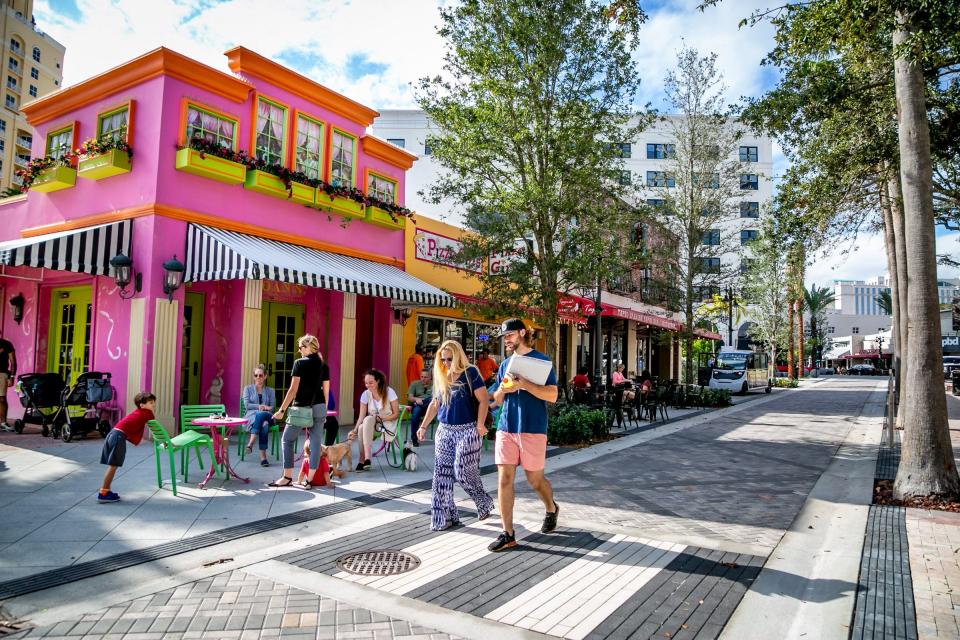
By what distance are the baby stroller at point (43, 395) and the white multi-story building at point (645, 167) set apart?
23.2ft

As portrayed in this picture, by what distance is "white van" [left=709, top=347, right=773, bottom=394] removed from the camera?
28.4 m

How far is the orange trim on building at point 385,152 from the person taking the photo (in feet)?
44.4

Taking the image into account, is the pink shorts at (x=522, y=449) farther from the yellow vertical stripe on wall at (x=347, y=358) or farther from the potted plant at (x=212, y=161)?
the yellow vertical stripe on wall at (x=347, y=358)

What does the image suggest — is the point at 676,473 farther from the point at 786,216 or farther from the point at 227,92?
the point at 227,92

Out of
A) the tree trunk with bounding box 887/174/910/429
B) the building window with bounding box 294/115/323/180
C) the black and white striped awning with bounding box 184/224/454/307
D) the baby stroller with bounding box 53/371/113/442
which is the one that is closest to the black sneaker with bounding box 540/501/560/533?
the black and white striped awning with bounding box 184/224/454/307

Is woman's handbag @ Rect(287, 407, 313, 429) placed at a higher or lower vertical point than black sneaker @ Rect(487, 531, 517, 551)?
higher

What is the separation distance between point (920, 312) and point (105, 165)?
11873mm

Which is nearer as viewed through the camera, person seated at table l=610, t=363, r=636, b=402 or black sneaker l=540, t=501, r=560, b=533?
black sneaker l=540, t=501, r=560, b=533

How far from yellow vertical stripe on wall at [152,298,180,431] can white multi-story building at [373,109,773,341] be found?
16.3ft

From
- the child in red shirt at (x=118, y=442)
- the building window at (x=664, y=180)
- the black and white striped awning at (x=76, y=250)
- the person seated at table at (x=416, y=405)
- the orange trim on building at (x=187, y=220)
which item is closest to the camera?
the child in red shirt at (x=118, y=442)

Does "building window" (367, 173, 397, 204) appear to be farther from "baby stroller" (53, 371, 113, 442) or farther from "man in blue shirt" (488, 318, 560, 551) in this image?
"man in blue shirt" (488, 318, 560, 551)

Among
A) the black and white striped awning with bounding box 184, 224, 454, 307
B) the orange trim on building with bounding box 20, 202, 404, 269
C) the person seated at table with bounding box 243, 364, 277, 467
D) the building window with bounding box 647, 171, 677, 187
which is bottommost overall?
the person seated at table with bounding box 243, 364, 277, 467

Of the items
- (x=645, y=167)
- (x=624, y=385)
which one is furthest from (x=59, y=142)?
(x=645, y=167)

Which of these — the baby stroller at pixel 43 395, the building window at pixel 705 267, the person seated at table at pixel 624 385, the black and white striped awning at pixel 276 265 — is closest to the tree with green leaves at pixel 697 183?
the building window at pixel 705 267
